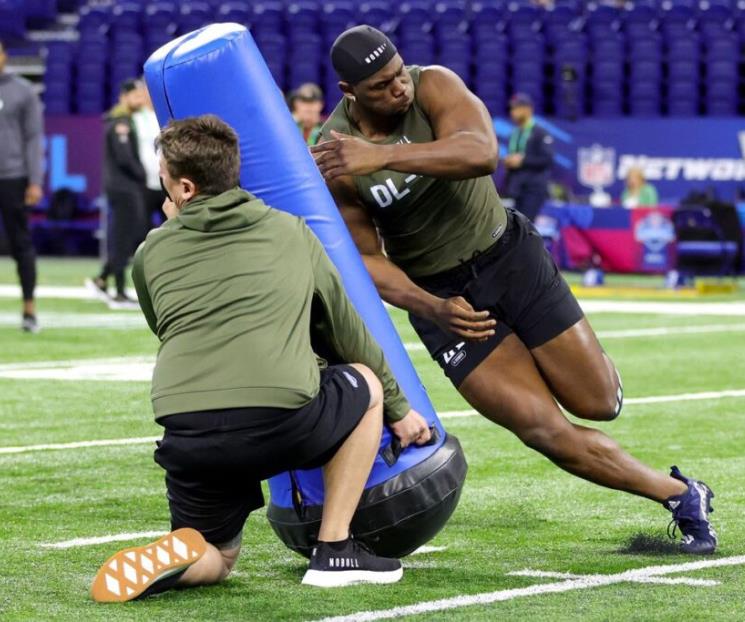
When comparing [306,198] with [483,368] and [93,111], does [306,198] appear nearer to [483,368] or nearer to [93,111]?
[483,368]

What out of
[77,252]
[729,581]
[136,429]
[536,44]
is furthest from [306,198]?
[77,252]

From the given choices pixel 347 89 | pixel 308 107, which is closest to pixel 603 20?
pixel 308 107

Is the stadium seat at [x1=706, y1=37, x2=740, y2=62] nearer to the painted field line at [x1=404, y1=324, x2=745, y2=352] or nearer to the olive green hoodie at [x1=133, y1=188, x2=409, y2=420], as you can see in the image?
the painted field line at [x1=404, y1=324, x2=745, y2=352]

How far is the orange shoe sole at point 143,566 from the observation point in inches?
179

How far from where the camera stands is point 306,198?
17.2 feet

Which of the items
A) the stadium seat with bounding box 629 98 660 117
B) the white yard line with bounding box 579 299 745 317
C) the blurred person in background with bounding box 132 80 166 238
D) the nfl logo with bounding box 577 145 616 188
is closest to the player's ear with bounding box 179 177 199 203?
the blurred person in background with bounding box 132 80 166 238

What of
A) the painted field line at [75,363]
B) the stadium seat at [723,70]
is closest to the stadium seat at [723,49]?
the stadium seat at [723,70]

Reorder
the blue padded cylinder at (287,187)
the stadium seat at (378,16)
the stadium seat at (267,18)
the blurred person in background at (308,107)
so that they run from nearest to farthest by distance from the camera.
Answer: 1. the blue padded cylinder at (287,187)
2. the blurred person in background at (308,107)
3. the stadium seat at (378,16)
4. the stadium seat at (267,18)

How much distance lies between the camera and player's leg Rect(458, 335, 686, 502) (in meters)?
5.54

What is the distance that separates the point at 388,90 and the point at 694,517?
5.56ft

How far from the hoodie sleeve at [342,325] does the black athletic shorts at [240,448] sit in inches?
2.9

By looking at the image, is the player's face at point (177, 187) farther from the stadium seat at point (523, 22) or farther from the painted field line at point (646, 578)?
the stadium seat at point (523, 22)

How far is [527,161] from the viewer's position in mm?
18625

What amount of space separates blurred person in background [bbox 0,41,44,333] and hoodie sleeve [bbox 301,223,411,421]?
8206 millimetres
